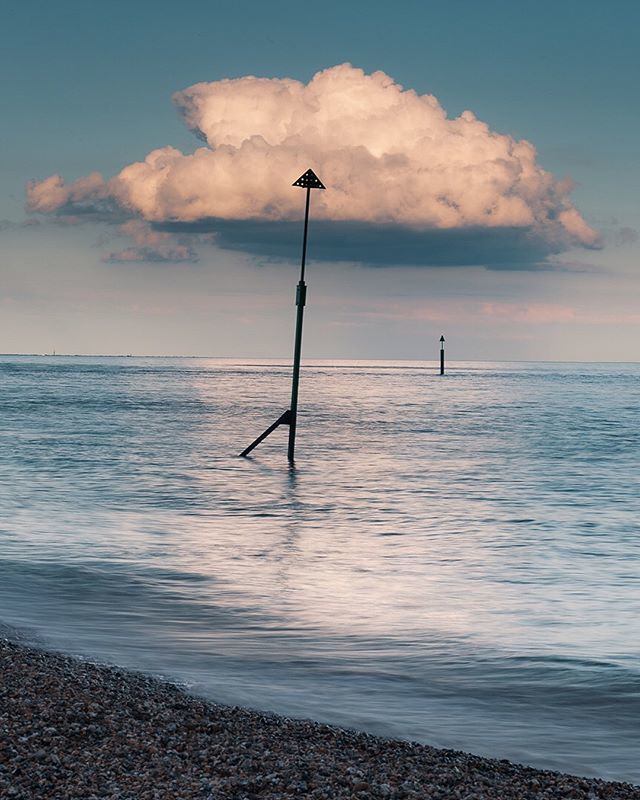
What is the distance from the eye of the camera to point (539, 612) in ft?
35.8

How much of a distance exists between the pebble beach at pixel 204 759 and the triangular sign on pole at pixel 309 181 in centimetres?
1973

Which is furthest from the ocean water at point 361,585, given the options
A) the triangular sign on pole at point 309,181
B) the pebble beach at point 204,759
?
the triangular sign on pole at point 309,181

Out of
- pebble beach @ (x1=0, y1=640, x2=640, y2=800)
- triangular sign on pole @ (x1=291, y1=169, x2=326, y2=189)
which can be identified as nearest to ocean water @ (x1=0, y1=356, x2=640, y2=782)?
pebble beach @ (x1=0, y1=640, x2=640, y2=800)

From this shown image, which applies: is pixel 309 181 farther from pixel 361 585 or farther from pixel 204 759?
pixel 204 759

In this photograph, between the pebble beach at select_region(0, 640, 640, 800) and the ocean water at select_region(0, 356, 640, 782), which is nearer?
the pebble beach at select_region(0, 640, 640, 800)

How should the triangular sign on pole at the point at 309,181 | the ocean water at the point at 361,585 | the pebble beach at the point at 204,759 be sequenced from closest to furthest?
the pebble beach at the point at 204,759
the ocean water at the point at 361,585
the triangular sign on pole at the point at 309,181

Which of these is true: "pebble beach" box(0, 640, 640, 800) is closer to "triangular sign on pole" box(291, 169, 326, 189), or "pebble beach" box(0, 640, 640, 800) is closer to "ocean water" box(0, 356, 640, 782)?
"ocean water" box(0, 356, 640, 782)

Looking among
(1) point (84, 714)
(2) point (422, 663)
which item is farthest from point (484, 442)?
(1) point (84, 714)

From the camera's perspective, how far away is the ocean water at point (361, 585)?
759cm

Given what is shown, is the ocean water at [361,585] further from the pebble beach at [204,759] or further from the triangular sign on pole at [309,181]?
the triangular sign on pole at [309,181]

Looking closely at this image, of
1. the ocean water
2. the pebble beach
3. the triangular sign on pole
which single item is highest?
the triangular sign on pole

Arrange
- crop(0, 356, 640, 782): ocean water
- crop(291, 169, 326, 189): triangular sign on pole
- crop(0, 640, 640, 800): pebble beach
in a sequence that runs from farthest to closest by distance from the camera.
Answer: crop(291, 169, 326, 189): triangular sign on pole
crop(0, 356, 640, 782): ocean water
crop(0, 640, 640, 800): pebble beach

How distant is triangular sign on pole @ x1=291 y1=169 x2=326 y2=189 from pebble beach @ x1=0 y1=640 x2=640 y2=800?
1973 centimetres

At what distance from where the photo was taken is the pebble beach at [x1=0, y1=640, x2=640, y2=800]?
504cm
